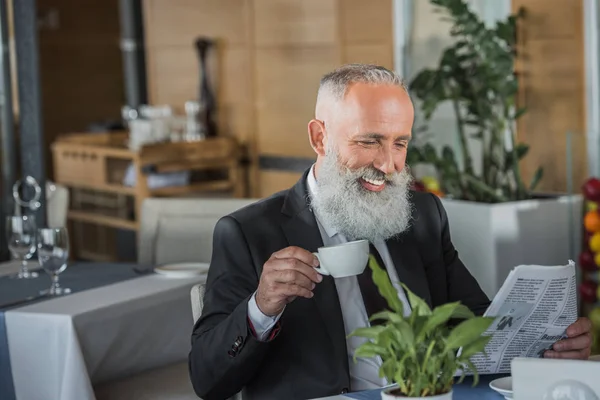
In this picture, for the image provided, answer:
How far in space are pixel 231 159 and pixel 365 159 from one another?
4.08 meters

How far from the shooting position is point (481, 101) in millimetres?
4559

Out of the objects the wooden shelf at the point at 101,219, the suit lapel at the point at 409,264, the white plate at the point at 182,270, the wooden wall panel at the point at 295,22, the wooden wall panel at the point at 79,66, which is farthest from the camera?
the wooden wall panel at the point at 79,66

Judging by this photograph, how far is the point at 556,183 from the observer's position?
4656mm

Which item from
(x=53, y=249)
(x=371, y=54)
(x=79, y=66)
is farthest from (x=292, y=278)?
(x=79, y=66)

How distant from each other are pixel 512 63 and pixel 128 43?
11.4ft

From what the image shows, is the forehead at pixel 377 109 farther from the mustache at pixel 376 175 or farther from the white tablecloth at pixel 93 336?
the white tablecloth at pixel 93 336

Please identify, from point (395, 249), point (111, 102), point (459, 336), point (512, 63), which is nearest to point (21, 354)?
point (395, 249)

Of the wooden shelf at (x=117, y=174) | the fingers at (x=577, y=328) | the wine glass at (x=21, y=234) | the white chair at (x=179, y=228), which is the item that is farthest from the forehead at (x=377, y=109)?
the wooden shelf at (x=117, y=174)

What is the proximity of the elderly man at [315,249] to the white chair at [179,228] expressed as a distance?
1512 mm

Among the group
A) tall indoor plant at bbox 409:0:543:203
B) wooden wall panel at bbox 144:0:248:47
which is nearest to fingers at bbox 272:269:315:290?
tall indoor plant at bbox 409:0:543:203

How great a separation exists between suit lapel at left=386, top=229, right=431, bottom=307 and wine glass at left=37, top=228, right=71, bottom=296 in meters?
1.10

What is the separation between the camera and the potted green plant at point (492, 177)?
172 inches

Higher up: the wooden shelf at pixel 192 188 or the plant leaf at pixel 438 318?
the plant leaf at pixel 438 318

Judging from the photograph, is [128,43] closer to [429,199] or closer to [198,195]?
[198,195]
